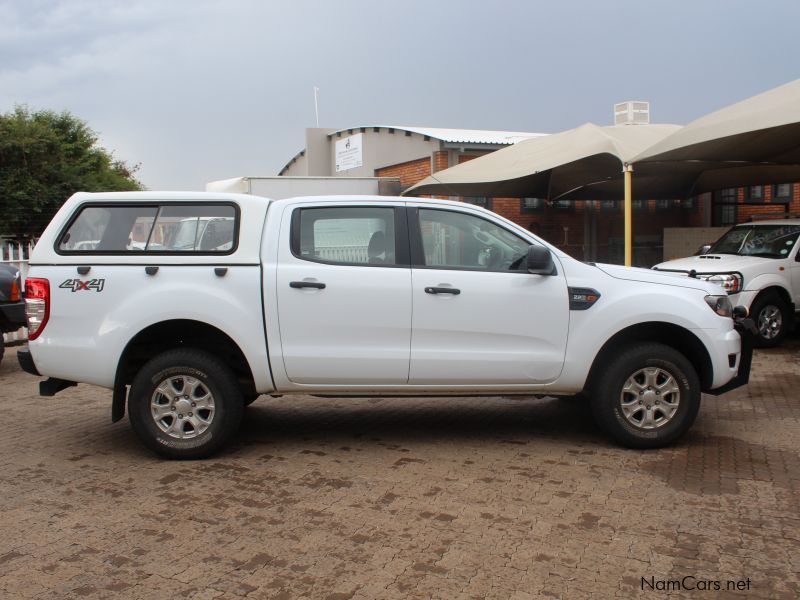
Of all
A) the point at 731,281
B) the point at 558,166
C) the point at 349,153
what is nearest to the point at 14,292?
the point at 558,166

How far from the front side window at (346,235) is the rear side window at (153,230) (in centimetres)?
51

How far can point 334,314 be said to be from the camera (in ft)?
18.0

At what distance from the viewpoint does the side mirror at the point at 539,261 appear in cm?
546

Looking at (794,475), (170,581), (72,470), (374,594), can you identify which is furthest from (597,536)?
(72,470)

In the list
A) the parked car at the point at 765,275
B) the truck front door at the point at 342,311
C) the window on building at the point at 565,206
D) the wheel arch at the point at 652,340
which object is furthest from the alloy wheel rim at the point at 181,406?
the window on building at the point at 565,206

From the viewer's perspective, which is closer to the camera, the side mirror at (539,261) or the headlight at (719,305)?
the side mirror at (539,261)

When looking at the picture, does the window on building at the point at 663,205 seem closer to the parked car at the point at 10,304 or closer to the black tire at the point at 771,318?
the black tire at the point at 771,318

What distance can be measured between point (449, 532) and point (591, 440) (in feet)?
7.49

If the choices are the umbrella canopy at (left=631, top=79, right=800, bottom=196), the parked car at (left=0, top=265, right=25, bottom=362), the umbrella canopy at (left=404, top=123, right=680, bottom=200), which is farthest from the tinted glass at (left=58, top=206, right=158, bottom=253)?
the umbrella canopy at (left=404, top=123, right=680, bottom=200)

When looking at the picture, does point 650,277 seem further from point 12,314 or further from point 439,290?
point 12,314

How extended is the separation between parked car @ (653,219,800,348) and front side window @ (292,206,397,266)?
6071mm

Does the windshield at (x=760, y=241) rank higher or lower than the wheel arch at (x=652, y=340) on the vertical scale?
higher

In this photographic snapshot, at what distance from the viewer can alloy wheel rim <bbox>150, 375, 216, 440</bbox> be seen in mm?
5488

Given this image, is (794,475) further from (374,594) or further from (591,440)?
(374,594)
